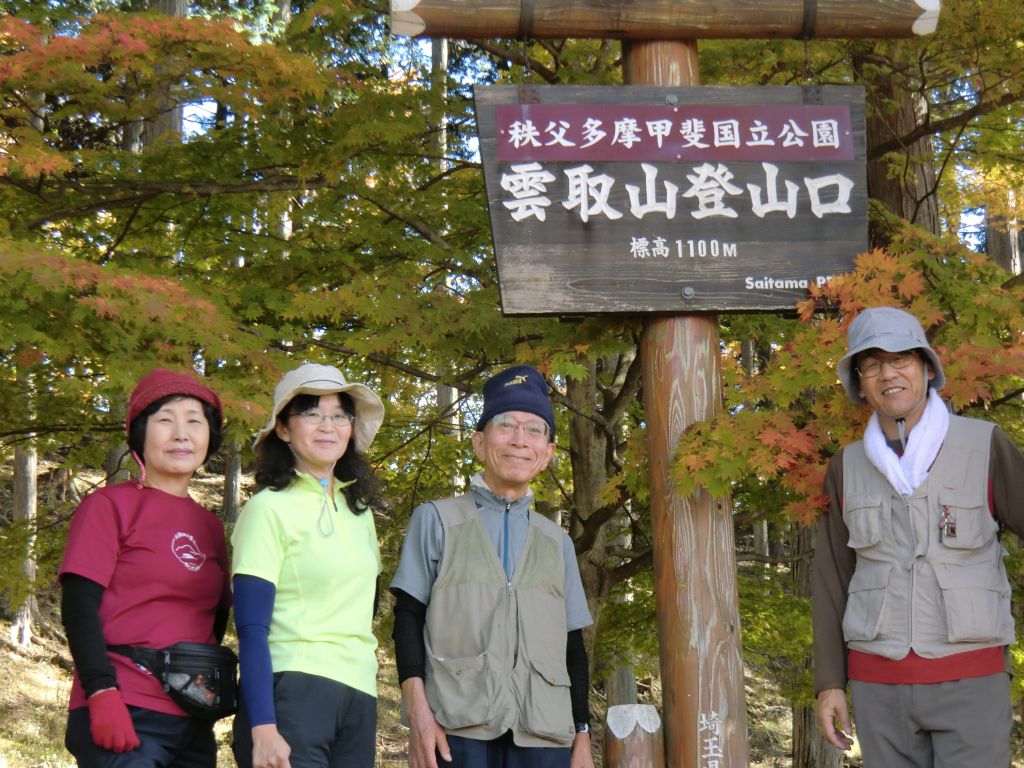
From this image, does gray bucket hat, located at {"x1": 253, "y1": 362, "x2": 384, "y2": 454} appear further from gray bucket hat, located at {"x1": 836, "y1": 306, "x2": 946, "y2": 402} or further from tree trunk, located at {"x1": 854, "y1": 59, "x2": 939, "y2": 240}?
tree trunk, located at {"x1": 854, "y1": 59, "x2": 939, "y2": 240}

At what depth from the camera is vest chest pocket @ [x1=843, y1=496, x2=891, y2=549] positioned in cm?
312

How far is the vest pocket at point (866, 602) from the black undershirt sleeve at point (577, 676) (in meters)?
0.80

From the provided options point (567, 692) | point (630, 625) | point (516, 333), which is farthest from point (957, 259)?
point (630, 625)

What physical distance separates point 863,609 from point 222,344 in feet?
9.10

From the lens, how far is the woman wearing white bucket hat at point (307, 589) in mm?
2711

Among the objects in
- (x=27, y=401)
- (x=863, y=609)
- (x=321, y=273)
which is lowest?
(x=863, y=609)

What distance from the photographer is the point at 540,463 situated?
128 inches

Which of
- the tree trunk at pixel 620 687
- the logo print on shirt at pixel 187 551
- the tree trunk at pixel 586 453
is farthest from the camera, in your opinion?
the tree trunk at pixel 620 687

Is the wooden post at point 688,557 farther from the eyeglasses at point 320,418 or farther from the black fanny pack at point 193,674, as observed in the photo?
the black fanny pack at point 193,674

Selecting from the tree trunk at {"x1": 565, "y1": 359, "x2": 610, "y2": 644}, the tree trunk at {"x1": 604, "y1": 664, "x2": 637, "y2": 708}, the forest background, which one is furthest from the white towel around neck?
the tree trunk at {"x1": 604, "y1": 664, "x2": 637, "y2": 708}

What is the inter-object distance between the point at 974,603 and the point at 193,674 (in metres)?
2.18

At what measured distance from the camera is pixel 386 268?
6.62 m

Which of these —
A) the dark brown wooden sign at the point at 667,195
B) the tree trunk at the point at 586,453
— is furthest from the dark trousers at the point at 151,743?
the tree trunk at the point at 586,453

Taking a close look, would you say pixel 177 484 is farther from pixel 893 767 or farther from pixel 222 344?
pixel 893 767
